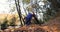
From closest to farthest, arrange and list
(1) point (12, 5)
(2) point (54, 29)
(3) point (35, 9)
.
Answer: (2) point (54, 29) → (3) point (35, 9) → (1) point (12, 5)

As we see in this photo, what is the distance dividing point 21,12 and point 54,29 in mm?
6611

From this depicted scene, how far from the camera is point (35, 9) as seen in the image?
14.6 m

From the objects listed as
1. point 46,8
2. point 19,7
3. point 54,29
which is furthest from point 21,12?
point 54,29

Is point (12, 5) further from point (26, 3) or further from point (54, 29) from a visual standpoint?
point (54, 29)

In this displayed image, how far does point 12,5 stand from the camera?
15.5 meters

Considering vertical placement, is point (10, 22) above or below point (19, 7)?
below

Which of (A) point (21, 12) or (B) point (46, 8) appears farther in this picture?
(A) point (21, 12)

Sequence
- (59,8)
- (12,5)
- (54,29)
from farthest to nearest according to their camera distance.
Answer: (12,5) → (59,8) → (54,29)

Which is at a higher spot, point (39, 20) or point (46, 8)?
point (46, 8)

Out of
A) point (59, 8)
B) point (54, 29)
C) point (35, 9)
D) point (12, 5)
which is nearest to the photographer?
point (54, 29)

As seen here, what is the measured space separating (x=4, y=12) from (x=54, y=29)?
7216 millimetres

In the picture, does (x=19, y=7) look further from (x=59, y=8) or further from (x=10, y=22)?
(x=59, y=8)

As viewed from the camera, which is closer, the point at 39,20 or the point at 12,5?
the point at 39,20

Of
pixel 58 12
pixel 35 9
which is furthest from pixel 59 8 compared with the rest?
pixel 35 9
